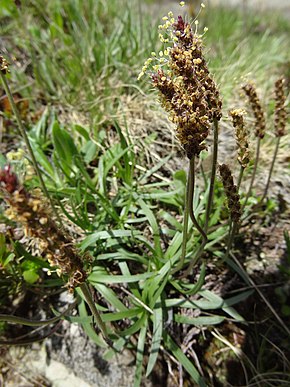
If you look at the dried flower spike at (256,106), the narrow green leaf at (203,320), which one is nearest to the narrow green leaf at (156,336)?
the narrow green leaf at (203,320)

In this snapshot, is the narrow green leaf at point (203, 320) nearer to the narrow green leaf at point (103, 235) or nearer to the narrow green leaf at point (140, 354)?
the narrow green leaf at point (140, 354)

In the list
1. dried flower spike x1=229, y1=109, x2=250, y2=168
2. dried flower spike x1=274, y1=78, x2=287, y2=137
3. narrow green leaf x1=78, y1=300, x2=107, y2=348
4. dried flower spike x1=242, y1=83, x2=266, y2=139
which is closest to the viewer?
dried flower spike x1=229, y1=109, x2=250, y2=168

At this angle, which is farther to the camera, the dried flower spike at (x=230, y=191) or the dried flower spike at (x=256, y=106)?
the dried flower spike at (x=256, y=106)

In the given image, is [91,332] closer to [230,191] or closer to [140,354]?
[140,354]

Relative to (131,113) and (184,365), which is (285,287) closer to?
(184,365)

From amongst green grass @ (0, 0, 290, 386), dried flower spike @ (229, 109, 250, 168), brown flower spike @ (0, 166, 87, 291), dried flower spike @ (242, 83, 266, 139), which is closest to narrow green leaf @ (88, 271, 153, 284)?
green grass @ (0, 0, 290, 386)

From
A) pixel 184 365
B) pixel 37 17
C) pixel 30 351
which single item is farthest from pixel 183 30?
pixel 37 17

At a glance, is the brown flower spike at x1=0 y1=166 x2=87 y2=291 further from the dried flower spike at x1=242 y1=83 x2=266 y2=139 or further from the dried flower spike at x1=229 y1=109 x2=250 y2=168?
the dried flower spike at x1=242 y1=83 x2=266 y2=139
